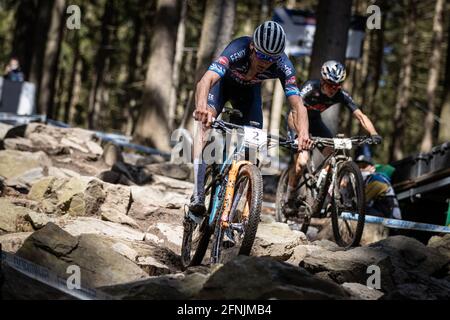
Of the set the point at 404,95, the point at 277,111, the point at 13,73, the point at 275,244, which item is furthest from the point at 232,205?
the point at 404,95

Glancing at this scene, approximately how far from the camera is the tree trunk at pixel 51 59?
2295 centimetres

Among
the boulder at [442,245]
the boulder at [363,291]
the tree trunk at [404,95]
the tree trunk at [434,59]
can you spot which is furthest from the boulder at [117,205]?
the tree trunk at [404,95]

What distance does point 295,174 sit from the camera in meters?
9.15

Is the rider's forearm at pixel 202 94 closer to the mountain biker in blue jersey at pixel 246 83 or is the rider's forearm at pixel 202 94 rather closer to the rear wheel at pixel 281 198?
the mountain biker in blue jersey at pixel 246 83

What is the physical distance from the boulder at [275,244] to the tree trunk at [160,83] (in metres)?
9.05

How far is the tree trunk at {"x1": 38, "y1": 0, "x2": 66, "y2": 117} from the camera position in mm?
22953

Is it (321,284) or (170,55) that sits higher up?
(170,55)

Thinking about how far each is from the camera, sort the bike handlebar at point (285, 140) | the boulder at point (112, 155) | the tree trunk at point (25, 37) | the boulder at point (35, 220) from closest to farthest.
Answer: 1. the bike handlebar at point (285, 140)
2. the boulder at point (35, 220)
3. the boulder at point (112, 155)
4. the tree trunk at point (25, 37)

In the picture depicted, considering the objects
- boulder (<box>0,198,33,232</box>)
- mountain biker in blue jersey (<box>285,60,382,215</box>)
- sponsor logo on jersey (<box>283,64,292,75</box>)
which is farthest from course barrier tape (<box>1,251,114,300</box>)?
mountain biker in blue jersey (<box>285,60,382,215</box>)

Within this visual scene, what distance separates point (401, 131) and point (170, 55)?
10.1 metres

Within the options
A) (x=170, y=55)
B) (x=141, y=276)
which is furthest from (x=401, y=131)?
(x=141, y=276)
